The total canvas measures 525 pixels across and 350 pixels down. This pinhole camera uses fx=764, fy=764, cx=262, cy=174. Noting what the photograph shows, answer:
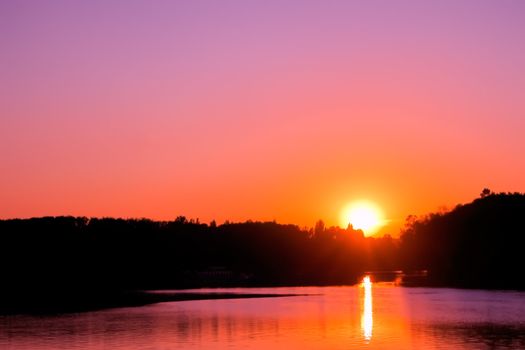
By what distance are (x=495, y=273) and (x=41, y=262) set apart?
107 meters

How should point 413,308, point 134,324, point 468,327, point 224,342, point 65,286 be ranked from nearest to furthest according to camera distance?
point 224,342
point 468,327
point 134,324
point 413,308
point 65,286

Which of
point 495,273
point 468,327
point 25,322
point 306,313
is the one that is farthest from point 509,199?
point 25,322

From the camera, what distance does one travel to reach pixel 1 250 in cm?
19138

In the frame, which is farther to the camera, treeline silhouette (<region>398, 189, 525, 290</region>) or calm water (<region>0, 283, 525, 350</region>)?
treeline silhouette (<region>398, 189, 525, 290</region>)

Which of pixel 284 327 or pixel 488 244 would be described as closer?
pixel 284 327

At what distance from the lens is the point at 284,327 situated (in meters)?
69.2

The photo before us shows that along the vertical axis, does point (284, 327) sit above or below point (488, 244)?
below

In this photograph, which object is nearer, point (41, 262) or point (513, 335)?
point (513, 335)

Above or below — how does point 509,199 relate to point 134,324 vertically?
above

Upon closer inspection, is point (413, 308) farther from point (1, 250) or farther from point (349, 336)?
point (1, 250)

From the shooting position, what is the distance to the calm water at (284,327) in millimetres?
56844

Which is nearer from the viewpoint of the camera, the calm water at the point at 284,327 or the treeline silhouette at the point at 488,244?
the calm water at the point at 284,327

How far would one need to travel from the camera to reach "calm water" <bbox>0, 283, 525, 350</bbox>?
56844 mm

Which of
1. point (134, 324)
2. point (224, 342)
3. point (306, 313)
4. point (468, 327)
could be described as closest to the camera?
point (224, 342)
